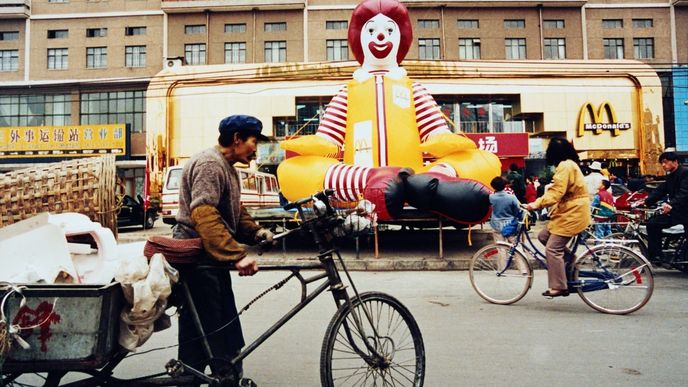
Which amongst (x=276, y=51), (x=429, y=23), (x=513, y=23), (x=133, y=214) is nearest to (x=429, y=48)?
(x=429, y=23)

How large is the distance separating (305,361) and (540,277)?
4555mm

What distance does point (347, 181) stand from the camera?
7562mm

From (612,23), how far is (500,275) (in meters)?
33.5

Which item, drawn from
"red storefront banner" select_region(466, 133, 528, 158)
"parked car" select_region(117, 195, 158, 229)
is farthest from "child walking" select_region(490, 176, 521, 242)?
"red storefront banner" select_region(466, 133, 528, 158)

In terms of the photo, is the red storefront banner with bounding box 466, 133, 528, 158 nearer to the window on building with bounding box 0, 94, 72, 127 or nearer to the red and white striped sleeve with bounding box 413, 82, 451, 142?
the red and white striped sleeve with bounding box 413, 82, 451, 142

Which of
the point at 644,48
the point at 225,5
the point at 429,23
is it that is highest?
the point at 225,5

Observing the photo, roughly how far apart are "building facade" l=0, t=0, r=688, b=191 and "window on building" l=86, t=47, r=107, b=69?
7 centimetres

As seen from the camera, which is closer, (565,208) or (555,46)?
(565,208)

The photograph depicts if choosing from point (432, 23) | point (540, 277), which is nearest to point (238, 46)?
point (432, 23)

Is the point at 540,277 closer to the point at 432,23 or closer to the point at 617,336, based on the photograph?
the point at 617,336

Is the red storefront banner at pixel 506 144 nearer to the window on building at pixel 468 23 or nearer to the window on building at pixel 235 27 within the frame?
the window on building at pixel 468 23

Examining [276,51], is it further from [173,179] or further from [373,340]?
[373,340]

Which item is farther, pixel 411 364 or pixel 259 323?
pixel 259 323

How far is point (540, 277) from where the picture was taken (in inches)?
270
